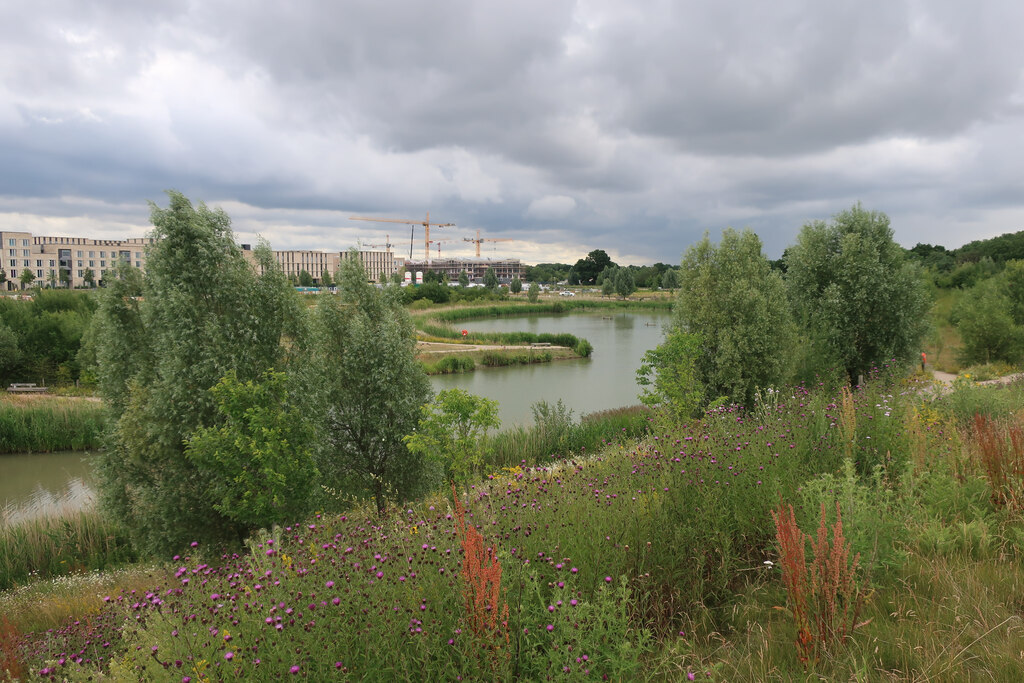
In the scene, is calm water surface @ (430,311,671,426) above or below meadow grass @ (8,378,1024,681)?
below

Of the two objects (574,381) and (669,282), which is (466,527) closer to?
(574,381)

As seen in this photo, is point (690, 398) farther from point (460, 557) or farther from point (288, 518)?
point (460, 557)

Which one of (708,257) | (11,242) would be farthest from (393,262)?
(708,257)

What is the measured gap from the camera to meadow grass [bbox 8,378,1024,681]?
8.59 ft

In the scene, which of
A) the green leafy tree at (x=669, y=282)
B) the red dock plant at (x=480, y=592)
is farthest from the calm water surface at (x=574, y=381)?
the green leafy tree at (x=669, y=282)

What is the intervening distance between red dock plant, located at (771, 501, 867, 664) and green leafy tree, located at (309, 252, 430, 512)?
658cm

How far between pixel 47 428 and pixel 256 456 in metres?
15.8

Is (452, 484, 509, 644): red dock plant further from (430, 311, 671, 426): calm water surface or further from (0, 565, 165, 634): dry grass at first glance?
(430, 311, 671, 426): calm water surface

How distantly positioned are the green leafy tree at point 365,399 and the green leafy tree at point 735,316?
722 centimetres

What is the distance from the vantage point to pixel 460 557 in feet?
10.9

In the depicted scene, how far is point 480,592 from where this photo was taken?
244 cm

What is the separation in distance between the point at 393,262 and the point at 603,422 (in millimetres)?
187121

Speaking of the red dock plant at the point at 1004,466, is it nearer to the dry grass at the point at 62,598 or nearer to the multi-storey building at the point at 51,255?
the dry grass at the point at 62,598

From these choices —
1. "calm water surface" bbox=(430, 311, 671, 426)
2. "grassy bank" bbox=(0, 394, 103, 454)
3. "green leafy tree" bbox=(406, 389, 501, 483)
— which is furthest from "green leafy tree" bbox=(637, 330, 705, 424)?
"grassy bank" bbox=(0, 394, 103, 454)
